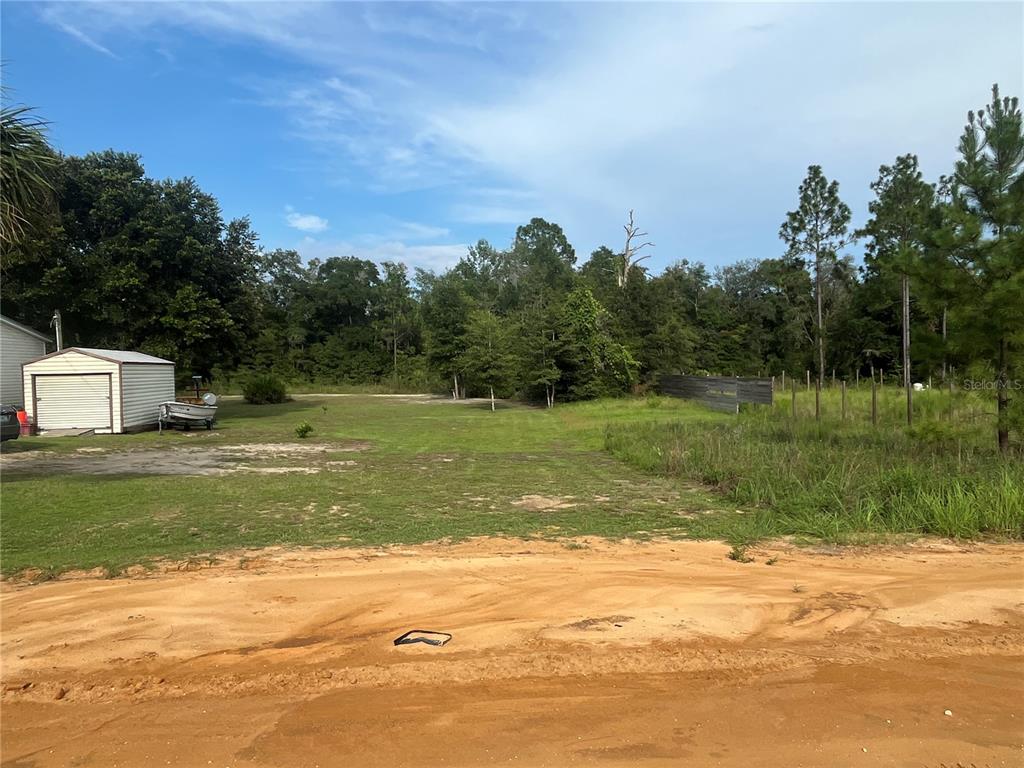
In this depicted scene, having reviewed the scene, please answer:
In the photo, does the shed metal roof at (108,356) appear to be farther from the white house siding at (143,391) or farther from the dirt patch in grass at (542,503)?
the dirt patch in grass at (542,503)

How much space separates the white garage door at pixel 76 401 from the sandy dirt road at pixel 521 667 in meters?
16.5

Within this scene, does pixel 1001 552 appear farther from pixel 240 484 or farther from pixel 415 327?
pixel 415 327

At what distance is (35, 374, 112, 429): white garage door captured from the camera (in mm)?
19672

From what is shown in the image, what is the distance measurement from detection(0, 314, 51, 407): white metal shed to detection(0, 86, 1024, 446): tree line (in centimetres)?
199

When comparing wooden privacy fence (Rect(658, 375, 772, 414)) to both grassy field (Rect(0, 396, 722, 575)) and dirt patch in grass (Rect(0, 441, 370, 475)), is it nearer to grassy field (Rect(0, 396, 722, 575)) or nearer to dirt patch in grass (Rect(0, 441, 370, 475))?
grassy field (Rect(0, 396, 722, 575))

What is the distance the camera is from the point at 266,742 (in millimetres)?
3064

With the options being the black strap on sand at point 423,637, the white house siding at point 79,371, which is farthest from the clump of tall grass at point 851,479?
the white house siding at point 79,371

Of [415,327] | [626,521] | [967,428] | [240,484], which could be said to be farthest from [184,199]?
[415,327]

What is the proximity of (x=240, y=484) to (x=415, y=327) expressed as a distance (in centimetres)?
6154

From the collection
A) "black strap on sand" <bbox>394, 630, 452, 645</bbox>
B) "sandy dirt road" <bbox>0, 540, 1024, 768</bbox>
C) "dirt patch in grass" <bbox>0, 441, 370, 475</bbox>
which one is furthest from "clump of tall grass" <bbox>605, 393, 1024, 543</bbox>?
"dirt patch in grass" <bbox>0, 441, 370, 475</bbox>

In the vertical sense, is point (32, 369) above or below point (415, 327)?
below

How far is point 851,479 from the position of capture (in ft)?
28.8

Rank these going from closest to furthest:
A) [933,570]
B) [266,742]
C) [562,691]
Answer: [266,742] → [562,691] → [933,570]

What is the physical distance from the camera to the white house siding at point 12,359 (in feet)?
73.8
